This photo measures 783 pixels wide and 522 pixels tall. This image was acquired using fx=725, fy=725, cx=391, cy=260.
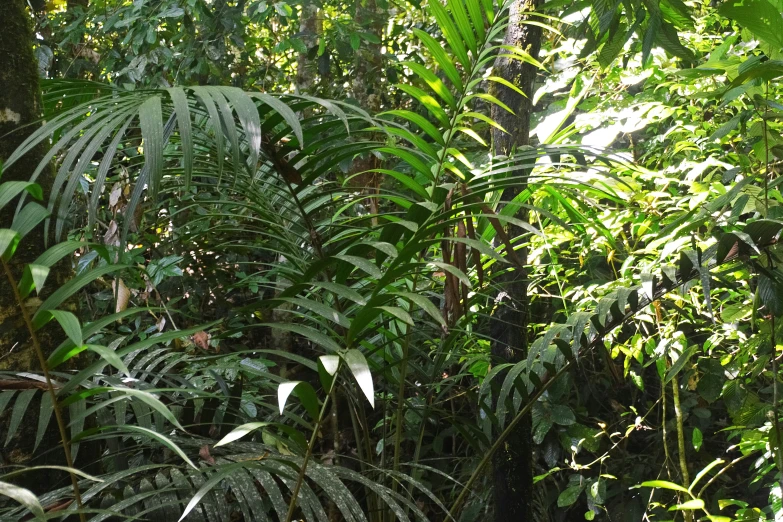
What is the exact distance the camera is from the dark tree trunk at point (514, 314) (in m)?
1.41

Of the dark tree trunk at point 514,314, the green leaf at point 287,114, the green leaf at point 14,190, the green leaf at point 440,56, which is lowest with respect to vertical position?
the dark tree trunk at point 514,314

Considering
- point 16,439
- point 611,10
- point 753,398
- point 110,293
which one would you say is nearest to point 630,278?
point 753,398

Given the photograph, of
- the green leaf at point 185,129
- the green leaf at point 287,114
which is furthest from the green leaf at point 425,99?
the green leaf at point 185,129

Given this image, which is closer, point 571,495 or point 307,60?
point 571,495

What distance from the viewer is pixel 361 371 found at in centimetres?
77

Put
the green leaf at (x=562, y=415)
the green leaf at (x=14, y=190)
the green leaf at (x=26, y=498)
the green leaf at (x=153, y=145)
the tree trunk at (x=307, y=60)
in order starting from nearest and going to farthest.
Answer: the green leaf at (x=26, y=498) → the green leaf at (x=14, y=190) → the green leaf at (x=153, y=145) → the green leaf at (x=562, y=415) → the tree trunk at (x=307, y=60)

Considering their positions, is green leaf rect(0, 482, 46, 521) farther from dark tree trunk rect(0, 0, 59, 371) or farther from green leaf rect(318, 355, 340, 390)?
dark tree trunk rect(0, 0, 59, 371)

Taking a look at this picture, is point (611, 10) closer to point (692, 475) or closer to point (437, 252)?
point (437, 252)

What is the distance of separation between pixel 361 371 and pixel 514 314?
0.75 m

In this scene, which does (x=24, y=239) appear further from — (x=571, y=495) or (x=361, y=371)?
(x=571, y=495)

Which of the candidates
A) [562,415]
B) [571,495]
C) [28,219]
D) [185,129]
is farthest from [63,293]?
[571,495]

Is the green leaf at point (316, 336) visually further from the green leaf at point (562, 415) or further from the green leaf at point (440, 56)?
the green leaf at point (562, 415)

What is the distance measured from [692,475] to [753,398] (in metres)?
0.76

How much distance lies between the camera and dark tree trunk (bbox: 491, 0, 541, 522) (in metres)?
1.41
